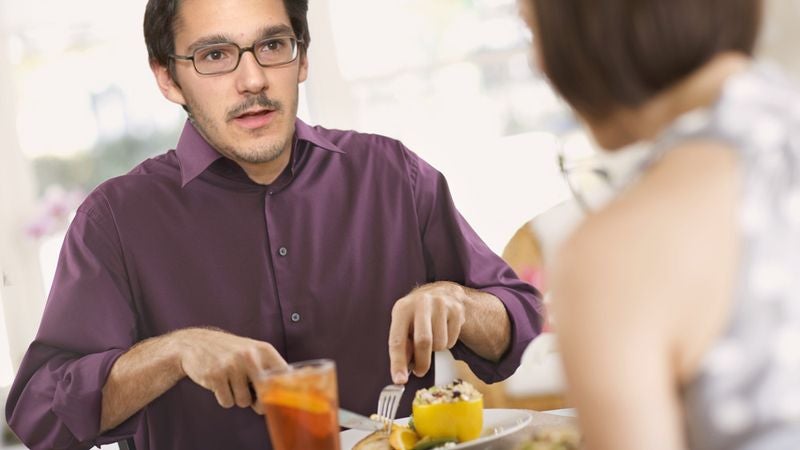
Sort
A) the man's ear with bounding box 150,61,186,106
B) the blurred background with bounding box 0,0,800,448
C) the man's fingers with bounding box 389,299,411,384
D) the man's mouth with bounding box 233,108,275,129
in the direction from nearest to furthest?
the man's fingers with bounding box 389,299,411,384 → the man's mouth with bounding box 233,108,275,129 → the man's ear with bounding box 150,61,186,106 → the blurred background with bounding box 0,0,800,448

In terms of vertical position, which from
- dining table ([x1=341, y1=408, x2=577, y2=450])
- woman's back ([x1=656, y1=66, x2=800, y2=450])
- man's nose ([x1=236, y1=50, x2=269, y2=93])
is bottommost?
dining table ([x1=341, y1=408, x2=577, y2=450])

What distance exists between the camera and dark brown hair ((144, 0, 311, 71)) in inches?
80.5

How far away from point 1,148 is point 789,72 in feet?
10.3

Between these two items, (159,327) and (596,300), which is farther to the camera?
(159,327)

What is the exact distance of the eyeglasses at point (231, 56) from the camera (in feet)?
6.52

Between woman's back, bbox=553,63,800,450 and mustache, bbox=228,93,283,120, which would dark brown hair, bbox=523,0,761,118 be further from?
mustache, bbox=228,93,283,120

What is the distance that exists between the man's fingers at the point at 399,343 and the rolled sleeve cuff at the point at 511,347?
40cm

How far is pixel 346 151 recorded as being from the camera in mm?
2174

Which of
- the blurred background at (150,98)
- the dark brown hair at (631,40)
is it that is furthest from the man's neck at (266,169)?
the blurred background at (150,98)

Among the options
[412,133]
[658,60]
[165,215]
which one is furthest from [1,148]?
[658,60]

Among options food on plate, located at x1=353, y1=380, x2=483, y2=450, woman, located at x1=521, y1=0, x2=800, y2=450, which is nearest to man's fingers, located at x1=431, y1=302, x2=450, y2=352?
food on plate, located at x1=353, y1=380, x2=483, y2=450

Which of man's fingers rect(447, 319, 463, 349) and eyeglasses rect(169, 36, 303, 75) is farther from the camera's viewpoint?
eyeglasses rect(169, 36, 303, 75)

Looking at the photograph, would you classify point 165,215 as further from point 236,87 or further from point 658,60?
point 658,60

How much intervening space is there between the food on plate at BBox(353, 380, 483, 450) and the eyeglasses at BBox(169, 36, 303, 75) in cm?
90
